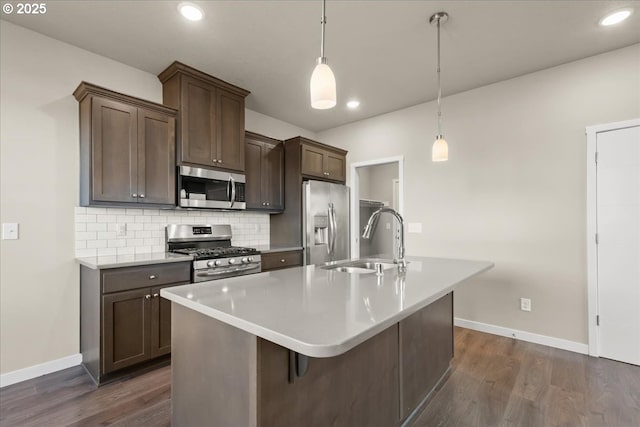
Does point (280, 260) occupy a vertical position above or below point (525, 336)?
above

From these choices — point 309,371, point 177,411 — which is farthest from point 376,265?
point 177,411

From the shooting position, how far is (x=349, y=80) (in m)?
3.21

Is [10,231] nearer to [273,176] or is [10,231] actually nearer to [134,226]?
[134,226]

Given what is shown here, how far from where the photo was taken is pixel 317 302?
1.16 metres

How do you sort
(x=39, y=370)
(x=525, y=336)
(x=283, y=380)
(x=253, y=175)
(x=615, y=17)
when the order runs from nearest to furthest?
(x=283, y=380), (x=615, y=17), (x=39, y=370), (x=525, y=336), (x=253, y=175)

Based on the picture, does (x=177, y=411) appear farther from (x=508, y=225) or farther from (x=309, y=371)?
(x=508, y=225)

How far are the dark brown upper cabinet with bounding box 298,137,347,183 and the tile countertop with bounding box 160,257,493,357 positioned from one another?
2.37 metres

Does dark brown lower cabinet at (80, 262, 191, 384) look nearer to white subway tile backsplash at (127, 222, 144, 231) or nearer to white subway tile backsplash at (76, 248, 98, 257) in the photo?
white subway tile backsplash at (76, 248, 98, 257)

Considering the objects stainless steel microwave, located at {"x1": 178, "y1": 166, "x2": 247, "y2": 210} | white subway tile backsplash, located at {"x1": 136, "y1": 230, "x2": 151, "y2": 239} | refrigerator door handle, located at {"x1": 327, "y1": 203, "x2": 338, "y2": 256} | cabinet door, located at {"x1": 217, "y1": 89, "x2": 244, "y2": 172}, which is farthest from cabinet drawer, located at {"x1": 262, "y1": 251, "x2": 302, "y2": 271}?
white subway tile backsplash, located at {"x1": 136, "y1": 230, "x2": 151, "y2": 239}

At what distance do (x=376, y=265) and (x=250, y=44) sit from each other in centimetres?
211

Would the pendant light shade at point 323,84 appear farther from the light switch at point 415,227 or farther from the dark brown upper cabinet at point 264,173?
the light switch at point 415,227

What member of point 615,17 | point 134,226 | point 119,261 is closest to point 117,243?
point 134,226

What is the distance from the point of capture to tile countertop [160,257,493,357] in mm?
831

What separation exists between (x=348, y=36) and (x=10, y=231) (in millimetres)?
2999
